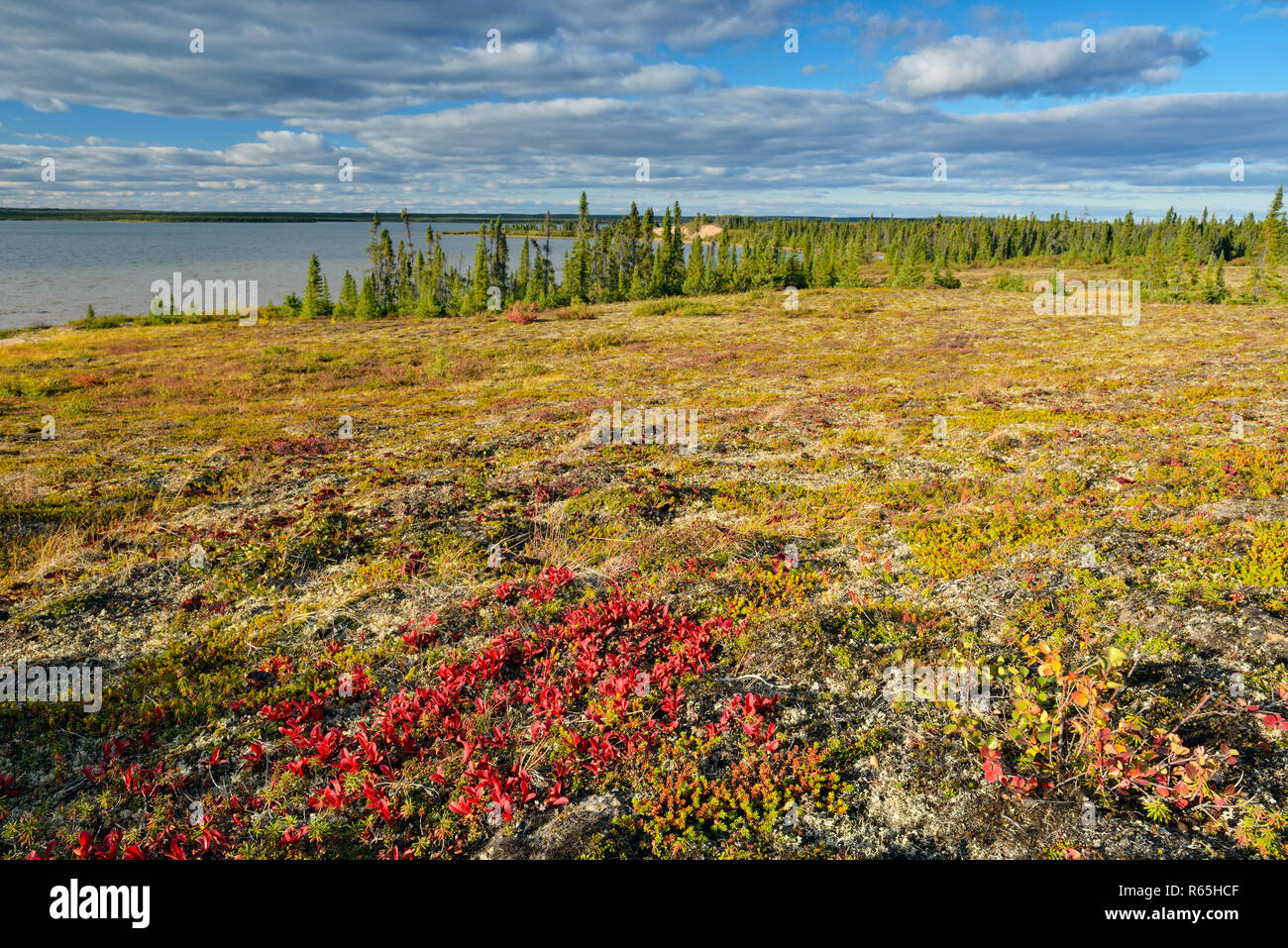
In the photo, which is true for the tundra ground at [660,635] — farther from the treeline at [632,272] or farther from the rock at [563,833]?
the treeline at [632,272]

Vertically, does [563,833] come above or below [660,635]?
below

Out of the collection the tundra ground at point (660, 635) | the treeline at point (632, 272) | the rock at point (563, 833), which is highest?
the treeline at point (632, 272)

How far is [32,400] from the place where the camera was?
28672 mm

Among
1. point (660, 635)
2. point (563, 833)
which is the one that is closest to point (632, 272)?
point (660, 635)

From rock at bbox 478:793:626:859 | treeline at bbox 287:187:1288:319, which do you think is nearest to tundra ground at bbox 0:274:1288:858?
rock at bbox 478:793:626:859

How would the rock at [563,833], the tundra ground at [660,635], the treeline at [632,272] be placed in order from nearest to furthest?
the rock at [563,833], the tundra ground at [660,635], the treeline at [632,272]

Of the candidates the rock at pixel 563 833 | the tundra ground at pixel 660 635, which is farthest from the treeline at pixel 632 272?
the rock at pixel 563 833

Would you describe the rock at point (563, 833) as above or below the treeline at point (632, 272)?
below

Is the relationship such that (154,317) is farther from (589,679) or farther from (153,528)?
(589,679)

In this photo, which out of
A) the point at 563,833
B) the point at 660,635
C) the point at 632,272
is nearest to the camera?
the point at 563,833

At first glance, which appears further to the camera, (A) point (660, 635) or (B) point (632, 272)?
(B) point (632, 272)

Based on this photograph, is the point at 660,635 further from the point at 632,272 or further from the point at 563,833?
the point at 632,272

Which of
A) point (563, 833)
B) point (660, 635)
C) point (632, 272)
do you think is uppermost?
point (632, 272)

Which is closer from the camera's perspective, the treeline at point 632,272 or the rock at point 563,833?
the rock at point 563,833
